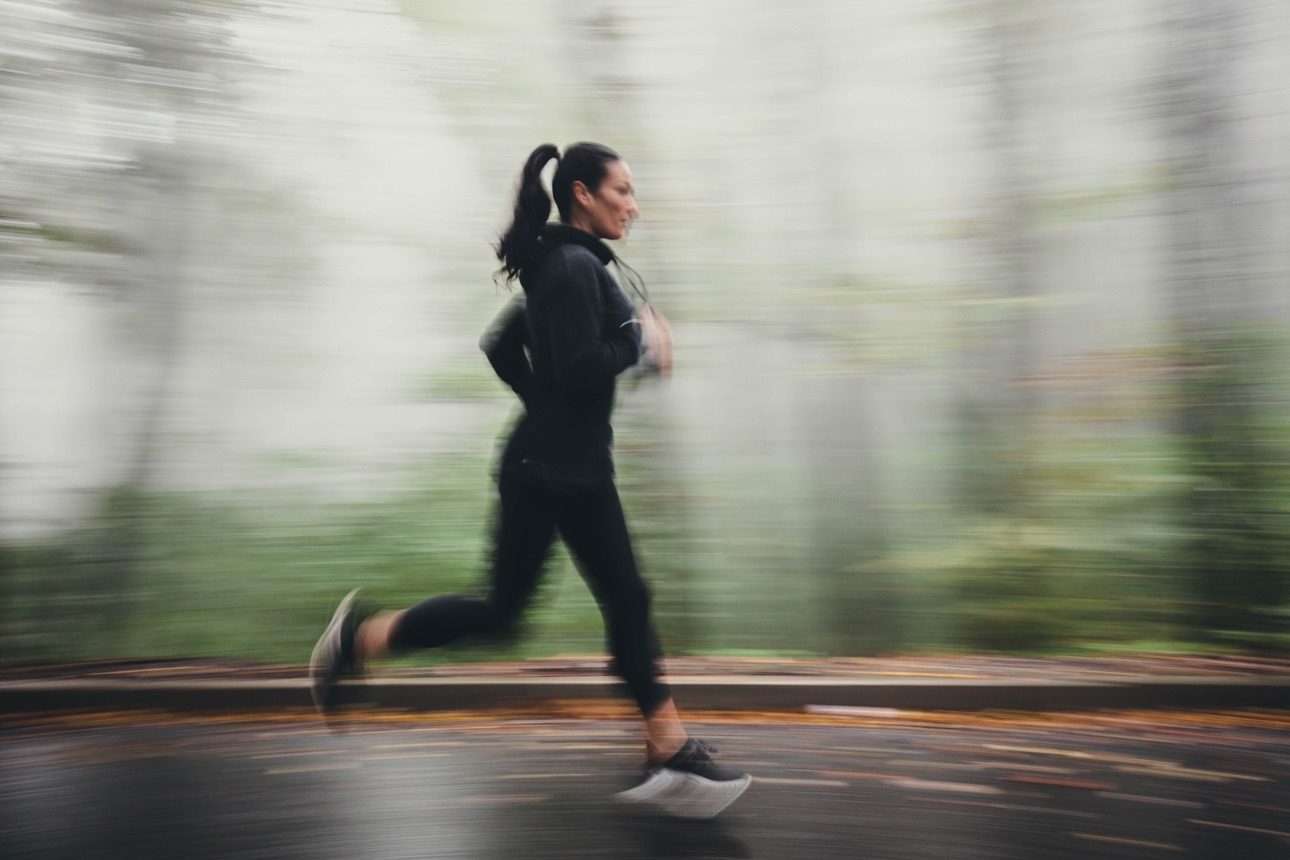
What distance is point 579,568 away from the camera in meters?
3.31

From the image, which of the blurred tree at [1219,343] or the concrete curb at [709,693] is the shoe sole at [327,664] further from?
the blurred tree at [1219,343]

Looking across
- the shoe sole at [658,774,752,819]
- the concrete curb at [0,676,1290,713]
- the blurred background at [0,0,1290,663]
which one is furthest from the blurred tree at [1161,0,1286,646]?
the shoe sole at [658,774,752,819]

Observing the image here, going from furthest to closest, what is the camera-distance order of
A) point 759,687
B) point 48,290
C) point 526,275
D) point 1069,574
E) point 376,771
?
point 48,290 → point 1069,574 → point 759,687 → point 376,771 → point 526,275

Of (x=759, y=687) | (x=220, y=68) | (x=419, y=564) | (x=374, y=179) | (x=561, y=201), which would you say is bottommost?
(x=759, y=687)

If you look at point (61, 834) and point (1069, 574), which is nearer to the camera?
point (61, 834)

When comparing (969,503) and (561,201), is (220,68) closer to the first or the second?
(561,201)

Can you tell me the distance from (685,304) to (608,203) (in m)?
2.27

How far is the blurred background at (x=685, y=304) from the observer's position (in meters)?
5.24

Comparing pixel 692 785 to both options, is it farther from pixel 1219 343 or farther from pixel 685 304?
pixel 1219 343

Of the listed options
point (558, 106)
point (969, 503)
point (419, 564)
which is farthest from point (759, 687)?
point (558, 106)

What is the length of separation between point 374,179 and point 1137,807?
172 inches

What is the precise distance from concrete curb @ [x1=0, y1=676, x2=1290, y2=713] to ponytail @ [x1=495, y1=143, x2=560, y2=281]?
1940mm

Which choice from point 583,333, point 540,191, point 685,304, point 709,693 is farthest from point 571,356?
point 685,304

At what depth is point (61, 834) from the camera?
3287 mm
